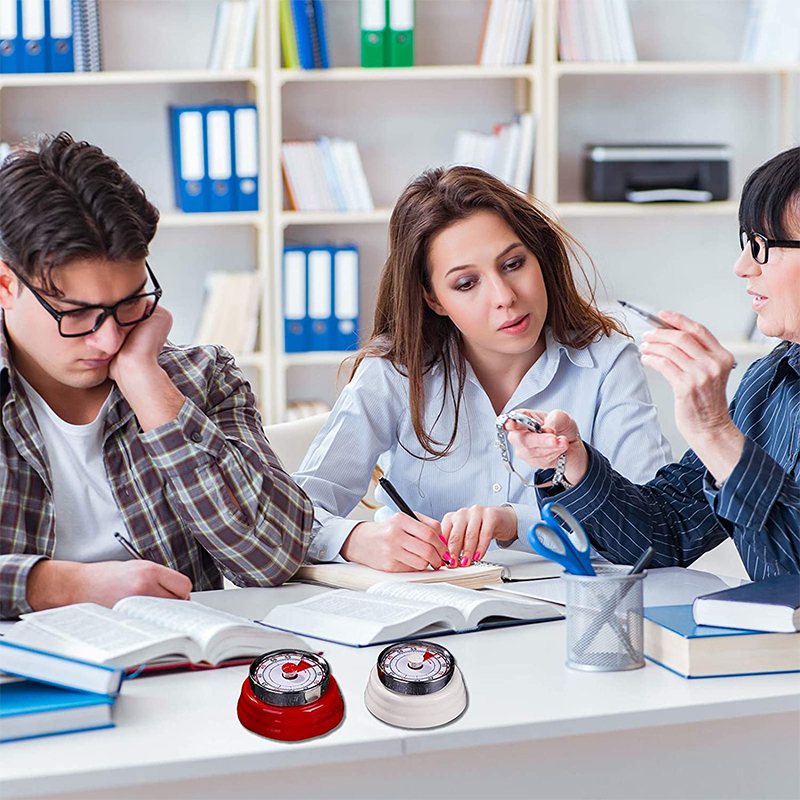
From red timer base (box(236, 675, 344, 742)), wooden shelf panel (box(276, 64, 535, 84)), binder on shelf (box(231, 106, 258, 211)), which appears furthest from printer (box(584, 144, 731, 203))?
red timer base (box(236, 675, 344, 742))

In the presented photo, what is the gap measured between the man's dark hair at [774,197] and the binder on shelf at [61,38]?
8.03ft

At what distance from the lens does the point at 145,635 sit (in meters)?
0.98

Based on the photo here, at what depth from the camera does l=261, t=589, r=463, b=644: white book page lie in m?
1.08

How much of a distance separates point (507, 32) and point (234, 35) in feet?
2.77

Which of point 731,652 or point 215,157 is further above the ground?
point 215,157

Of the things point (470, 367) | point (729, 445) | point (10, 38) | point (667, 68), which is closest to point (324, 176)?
point (10, 38)

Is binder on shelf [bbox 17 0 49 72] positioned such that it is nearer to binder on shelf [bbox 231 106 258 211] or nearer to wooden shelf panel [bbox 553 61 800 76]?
binder on shelf [bbox 231 106 258 211]

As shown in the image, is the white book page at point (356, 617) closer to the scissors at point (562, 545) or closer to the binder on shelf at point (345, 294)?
the scissors at point (562, 545)

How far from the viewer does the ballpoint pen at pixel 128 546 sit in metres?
1.41

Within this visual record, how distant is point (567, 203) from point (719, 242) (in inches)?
22.7

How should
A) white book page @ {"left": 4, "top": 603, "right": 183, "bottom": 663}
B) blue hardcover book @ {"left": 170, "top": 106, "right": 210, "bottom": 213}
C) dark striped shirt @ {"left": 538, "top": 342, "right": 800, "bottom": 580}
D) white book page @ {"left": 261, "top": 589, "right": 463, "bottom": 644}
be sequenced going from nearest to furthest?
white book page @ {"left": 4, "top": 603, "right": 183, "bottom": 663}, white book page @ {"left": 261, "top": 589, "right": 463, "bottom": 644}, dark striped shirt @ {"left": 538, "top": 342, "right": 800, "bottom": 580}, blue hardcover book @ {"left": 170, "top": 106, "right": 210, "bottom": 213}

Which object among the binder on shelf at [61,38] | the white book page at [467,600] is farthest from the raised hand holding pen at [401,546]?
the binder on shelf at [61,38]

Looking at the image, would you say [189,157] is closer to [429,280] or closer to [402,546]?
[429,280]

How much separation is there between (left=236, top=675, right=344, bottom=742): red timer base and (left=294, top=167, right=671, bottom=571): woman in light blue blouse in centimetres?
85
